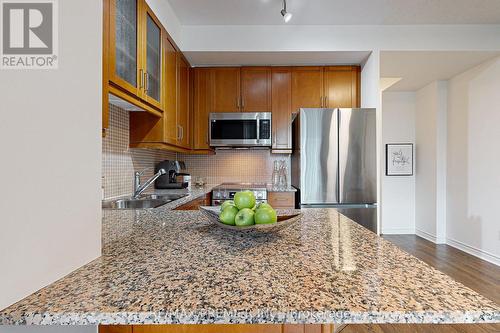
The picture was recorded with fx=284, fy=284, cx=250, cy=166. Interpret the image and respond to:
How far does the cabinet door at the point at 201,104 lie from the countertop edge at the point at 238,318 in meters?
3.11

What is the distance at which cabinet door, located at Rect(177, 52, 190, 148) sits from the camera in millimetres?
3010

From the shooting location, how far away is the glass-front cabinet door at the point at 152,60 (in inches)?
83.5

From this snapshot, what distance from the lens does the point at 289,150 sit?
3.49 metres

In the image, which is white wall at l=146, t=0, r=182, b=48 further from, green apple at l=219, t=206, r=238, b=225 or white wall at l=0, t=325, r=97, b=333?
white wall at l=0, t=325, r=97, b=333

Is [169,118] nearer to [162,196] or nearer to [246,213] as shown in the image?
[162,196]

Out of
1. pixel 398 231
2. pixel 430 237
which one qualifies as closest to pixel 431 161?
pixel 430 237

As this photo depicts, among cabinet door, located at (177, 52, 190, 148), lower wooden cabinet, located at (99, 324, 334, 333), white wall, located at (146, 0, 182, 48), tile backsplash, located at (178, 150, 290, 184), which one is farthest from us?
tile backsplash, located at (178, 150, 290, 184)

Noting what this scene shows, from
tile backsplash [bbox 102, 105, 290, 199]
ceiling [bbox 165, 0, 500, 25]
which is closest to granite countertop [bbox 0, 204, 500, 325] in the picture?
tile backsplash [bbox 102, 105, 290, 199]

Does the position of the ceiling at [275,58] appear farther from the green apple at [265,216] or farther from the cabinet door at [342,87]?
the green apple at [265,216]

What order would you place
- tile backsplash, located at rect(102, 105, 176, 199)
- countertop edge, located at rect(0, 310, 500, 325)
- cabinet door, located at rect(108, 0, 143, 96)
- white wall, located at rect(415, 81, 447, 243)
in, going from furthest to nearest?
white wall, located at rect(415, 81, 447, 243) < tile backsplash, located at rect(102, 105, 176, 199) < cabinet door, located at rect(108, 0, 143, 96) < countertop edge, located at rect(0, 310, 500, 325)

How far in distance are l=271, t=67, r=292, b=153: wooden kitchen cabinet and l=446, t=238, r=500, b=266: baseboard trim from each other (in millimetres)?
2733

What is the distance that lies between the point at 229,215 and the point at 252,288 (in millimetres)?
387

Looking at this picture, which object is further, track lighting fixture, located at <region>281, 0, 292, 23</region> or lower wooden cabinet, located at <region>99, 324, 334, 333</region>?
track lighting fixture, located at <region>281, 0, 292, 23</region>

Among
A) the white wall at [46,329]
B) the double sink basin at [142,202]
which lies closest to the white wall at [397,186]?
the double sink basin at [142,202]
